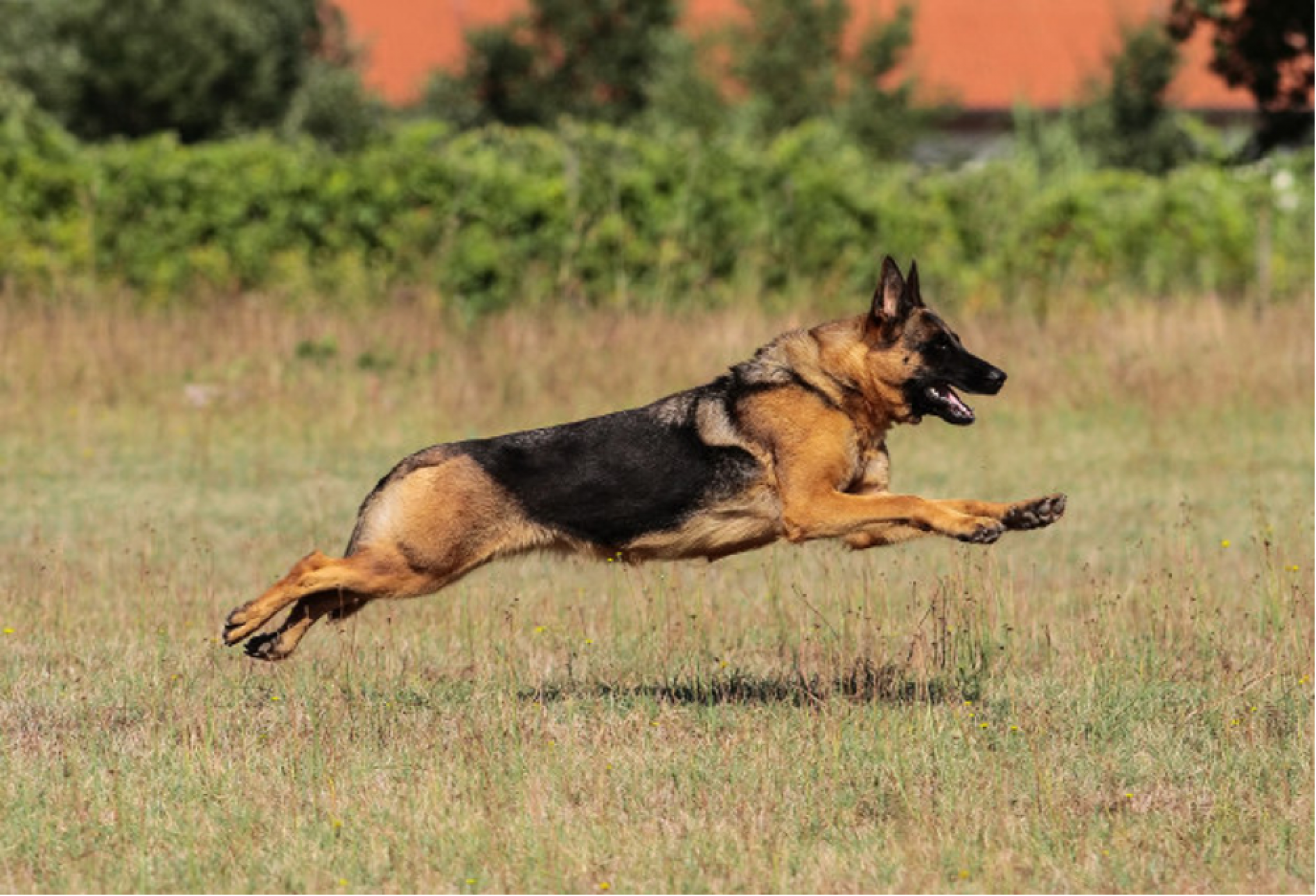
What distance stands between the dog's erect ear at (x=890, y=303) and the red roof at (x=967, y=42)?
3522cm

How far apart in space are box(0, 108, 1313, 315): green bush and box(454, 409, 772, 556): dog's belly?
1178cm

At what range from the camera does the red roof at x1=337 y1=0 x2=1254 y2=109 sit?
151 ft

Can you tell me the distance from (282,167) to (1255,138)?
10.6 meters

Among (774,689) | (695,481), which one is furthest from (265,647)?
(774,689)

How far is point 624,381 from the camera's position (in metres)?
18.0

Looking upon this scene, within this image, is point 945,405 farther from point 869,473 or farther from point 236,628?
point 236,628

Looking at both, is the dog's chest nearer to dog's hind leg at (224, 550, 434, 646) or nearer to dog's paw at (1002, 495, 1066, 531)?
dog's paw at (1002, 495, 1066, 531)

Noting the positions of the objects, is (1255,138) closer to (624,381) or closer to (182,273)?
(624,381)

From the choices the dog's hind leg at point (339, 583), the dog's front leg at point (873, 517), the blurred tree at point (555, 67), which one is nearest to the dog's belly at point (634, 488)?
the dog's front leg at point (873, 517)

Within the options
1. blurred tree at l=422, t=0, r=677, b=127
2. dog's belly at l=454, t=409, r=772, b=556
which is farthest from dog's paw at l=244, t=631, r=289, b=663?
blurred tree at l=422, t=0, r=677, b=127

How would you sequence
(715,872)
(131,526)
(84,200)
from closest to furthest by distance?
(715,872) < (131,526) < (84,200)

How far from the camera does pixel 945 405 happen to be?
8594mm

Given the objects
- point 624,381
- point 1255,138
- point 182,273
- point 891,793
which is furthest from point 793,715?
point 1255,138

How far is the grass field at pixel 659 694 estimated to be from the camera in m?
6.46
